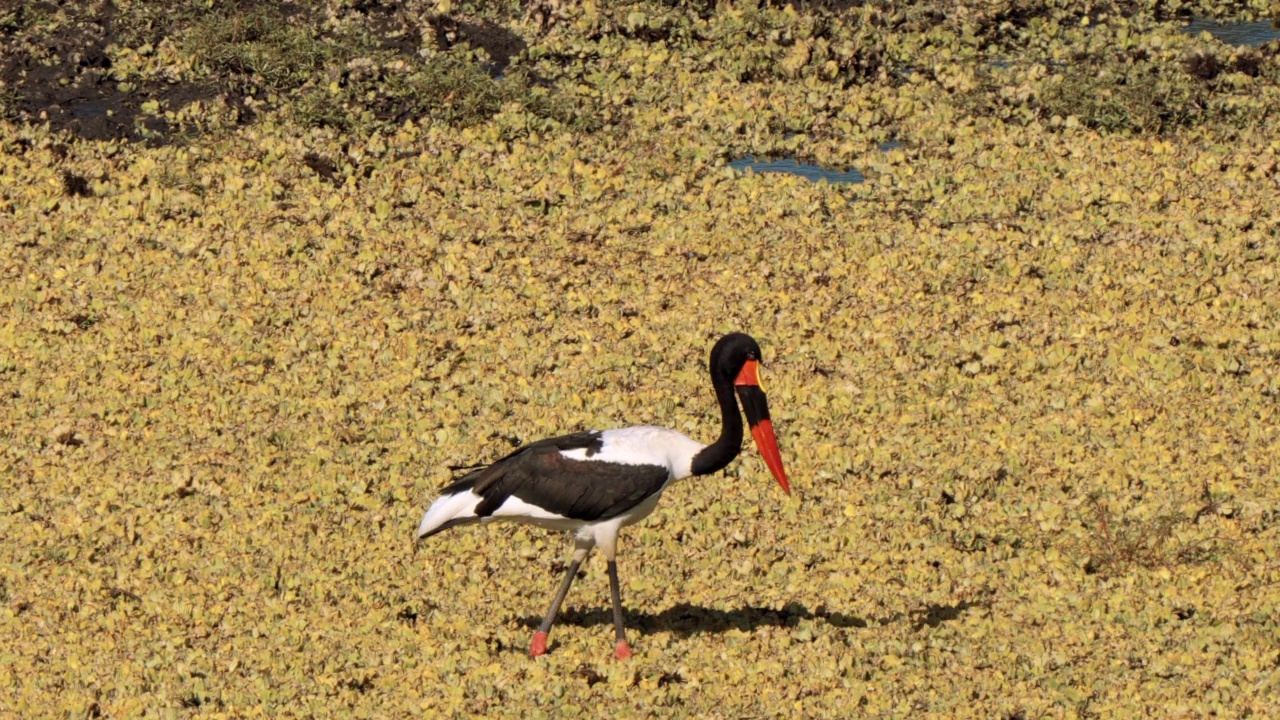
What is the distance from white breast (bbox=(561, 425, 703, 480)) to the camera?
385 inches

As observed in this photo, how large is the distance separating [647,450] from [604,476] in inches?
12.3

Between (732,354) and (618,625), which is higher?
(732,354)

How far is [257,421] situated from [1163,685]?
260 inches

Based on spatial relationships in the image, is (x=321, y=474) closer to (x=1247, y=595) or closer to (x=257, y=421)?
(x=257, y=421)

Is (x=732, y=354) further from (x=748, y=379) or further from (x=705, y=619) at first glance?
(x=705, y=619)

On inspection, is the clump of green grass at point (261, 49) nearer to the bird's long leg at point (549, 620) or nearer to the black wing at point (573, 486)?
the black wing at point (573, 486)

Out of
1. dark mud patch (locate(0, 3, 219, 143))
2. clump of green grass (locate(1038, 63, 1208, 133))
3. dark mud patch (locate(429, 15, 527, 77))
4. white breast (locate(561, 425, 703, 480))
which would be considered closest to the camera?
white breast (locate(561, 425, 703, 480))

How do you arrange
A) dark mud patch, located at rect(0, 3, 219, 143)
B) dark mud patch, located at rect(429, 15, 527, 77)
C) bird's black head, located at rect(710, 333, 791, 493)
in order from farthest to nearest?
dark mud patch, located at rect(429, 15, 527, 77) → dark mud patch, located at rect(0, 3, 219, 143) → bird's black head, located at rect(710, 333, 791, 493)

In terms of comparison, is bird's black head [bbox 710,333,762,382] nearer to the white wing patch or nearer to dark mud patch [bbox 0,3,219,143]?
the white wing patch

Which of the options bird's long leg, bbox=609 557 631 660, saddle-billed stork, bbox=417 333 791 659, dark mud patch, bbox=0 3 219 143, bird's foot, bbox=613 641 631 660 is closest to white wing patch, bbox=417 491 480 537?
saddle-billed stork, bbox=417 333 791 659

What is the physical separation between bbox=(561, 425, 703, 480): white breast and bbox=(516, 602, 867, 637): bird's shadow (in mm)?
921

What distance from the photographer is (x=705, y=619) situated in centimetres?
1032

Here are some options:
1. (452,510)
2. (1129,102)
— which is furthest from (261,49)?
(452,510)

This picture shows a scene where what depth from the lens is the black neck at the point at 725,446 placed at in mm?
9852
